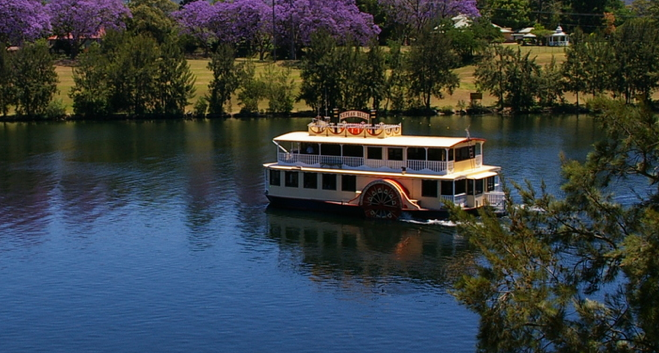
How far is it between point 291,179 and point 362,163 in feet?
16.7

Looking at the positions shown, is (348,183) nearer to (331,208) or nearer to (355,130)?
(331,208)

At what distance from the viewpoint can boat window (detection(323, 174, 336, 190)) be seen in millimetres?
58938

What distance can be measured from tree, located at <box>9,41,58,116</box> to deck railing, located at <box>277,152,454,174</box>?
77.0 m

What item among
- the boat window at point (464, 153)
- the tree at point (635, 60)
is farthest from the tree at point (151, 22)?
the boat window at point (464, 153)

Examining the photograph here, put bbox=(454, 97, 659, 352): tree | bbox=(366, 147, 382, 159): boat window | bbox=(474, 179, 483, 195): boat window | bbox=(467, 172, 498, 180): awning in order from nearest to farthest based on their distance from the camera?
bbox=(454, 97, 659, 352): tree → bbox=(467, 172, 498, 180): awning → bbox=(474, 179, 483, 195): boat window → bbox=(366, 147, 382, 159): boat window

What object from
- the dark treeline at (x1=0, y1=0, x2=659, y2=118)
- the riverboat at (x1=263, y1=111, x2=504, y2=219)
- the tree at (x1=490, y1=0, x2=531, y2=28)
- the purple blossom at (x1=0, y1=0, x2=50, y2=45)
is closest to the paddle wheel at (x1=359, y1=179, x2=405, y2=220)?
the riverboat at (x1=263, y1=111, x2=504, y2=219)

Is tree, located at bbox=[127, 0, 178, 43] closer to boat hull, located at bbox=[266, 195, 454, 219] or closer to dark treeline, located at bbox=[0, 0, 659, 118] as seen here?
dark treeline, located at bbox=[0, 0, 659, 118]

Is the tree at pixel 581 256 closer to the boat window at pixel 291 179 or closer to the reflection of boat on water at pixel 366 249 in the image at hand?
the reflection of boat on water at pixel 366 249

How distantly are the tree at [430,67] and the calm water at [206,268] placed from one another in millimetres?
51295

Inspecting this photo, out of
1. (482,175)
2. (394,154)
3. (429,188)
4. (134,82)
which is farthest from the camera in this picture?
(134,82)

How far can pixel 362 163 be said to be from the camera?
58.7 metres

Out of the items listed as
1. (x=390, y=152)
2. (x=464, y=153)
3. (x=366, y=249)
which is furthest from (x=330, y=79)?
(x=366, y=249)

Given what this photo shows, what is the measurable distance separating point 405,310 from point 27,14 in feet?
412

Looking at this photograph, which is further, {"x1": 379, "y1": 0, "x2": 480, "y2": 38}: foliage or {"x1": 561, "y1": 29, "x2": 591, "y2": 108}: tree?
{"x1": 379, "y1": 0, "x2": 480, "y2": 38}: foliage
